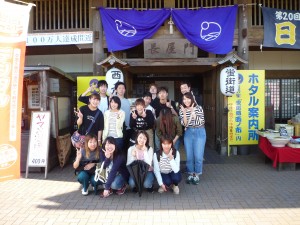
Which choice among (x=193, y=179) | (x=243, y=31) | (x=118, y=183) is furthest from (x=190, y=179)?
(x=243, y=31)

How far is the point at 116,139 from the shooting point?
21.1 ft

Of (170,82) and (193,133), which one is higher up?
(170,82)

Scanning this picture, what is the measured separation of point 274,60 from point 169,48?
4.31 metres

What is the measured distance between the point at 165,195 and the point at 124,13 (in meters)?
5.58

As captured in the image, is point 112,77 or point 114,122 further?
point 112,77

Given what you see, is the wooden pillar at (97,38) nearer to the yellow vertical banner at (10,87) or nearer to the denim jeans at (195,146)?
the denim jeans at (195,146)

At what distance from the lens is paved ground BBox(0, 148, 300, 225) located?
16.0 ft

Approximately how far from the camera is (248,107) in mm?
9070

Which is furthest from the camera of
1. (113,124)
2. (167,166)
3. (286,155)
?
(286,155)

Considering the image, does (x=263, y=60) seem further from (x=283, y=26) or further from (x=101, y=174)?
(x=101, y=174)

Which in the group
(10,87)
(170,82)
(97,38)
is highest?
(97,38)

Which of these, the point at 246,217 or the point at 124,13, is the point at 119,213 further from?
the point at 124,13

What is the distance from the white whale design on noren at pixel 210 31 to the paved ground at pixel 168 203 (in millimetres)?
3943

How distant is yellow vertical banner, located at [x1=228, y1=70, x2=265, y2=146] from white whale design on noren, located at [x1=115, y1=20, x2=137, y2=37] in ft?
11.0
